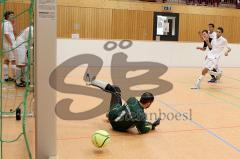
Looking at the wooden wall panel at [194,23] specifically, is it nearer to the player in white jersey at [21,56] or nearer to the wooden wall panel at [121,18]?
the wooden wall panel at [121,18]

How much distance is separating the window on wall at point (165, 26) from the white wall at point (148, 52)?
154 inches

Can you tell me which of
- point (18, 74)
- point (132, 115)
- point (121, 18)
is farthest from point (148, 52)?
point (132, 115)

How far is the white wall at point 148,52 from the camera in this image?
41.0 feet

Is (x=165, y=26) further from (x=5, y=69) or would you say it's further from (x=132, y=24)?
(x=5, y=69)

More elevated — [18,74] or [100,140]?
[18,74]

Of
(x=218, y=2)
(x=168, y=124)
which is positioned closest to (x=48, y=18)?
(x=168, y=124)

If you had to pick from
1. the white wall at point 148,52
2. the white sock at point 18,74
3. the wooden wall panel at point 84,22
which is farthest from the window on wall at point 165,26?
the white sock at point 18,74

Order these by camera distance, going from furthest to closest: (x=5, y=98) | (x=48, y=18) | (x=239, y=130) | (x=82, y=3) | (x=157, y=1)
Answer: (x=157, y=1)
(x=82, y=3)
(x=5, y=98)
(x=239, y=130)
(x=48, y=18)

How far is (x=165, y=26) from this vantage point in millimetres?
17500

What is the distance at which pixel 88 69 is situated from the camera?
1183 cm

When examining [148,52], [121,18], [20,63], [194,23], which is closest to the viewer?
[20,63]

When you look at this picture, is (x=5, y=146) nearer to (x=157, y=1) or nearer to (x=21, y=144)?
(x=21, y=144)

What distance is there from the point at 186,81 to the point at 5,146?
6.98 metres

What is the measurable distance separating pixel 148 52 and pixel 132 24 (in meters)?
4.09
